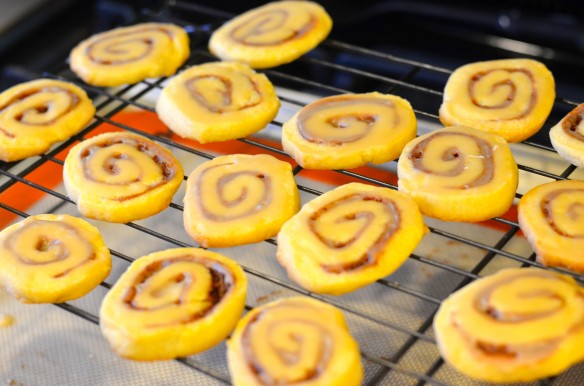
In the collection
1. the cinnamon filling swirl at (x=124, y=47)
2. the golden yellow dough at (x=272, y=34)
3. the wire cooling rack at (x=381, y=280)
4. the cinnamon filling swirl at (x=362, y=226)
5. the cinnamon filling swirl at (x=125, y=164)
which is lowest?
the wire cooling rack at (x=381, y=280)

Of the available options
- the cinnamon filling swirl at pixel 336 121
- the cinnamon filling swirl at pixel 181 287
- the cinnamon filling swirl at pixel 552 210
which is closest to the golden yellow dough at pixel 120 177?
the cinnamon filling swirl at pixel 181 287

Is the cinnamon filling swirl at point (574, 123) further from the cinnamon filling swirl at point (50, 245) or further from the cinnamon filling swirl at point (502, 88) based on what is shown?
the cinnamon filling swirl at point (50, 245)

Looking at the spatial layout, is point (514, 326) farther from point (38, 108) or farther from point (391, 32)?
point (391, 32)

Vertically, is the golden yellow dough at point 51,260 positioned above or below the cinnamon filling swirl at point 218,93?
below

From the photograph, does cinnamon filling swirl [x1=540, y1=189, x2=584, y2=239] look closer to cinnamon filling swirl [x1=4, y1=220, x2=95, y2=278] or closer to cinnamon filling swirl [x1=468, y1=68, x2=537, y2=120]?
cinnamon filling swirl [x1=468, y1=68, x2=537, y2=120]

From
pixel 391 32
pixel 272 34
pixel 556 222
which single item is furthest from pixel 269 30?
pixel 556 222

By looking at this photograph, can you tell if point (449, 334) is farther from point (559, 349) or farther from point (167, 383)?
point (167, 383)

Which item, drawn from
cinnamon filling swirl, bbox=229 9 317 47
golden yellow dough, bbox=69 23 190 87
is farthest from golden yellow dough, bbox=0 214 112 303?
cinnamon filling swirl, bbox=229 9 317 47
